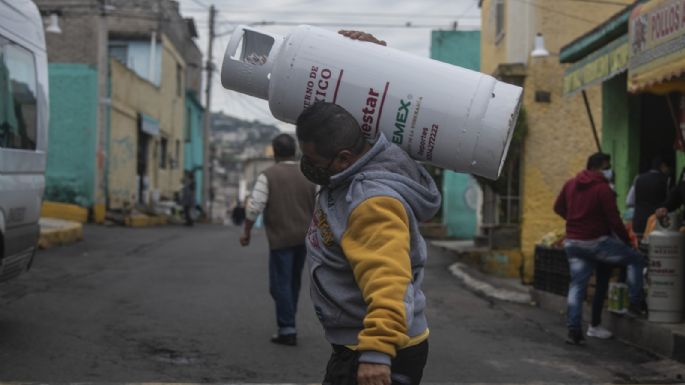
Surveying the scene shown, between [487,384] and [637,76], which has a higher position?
[637,76]

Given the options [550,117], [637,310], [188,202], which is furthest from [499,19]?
[188,202]

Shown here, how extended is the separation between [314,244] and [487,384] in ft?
10.0

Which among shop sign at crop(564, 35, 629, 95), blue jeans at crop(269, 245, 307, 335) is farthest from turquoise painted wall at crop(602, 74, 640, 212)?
blue jeans at crop(269, 245, 307, 335)

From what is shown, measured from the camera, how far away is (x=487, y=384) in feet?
18.8

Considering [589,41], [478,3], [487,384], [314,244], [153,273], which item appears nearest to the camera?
[314,244]

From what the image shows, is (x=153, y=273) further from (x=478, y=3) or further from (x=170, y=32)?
(x=170, y=32)

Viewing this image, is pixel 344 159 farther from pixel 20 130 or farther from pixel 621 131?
pixel 621 131

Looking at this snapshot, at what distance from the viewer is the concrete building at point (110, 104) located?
23.2 metres

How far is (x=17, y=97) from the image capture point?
7207 mm

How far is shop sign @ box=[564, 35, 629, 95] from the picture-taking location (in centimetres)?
906

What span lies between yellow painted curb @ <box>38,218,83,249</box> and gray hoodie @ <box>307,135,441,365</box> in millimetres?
12271

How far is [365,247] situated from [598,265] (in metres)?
5.95

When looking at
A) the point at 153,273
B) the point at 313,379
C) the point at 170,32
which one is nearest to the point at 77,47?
the point at 170,32

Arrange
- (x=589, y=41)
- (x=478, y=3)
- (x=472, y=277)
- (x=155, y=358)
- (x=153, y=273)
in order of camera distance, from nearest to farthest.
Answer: (x=155, y=358) < (x=589, y=41) < (x=153, y=273) < (x=472, y=277) < (x=478, y=3)
